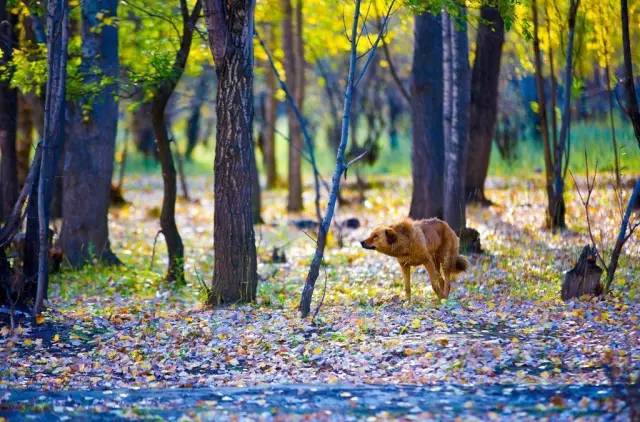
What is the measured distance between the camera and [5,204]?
16062mm

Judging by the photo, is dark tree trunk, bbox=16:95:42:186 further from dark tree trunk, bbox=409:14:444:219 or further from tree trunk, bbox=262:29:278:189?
dark tree trunk, bbox=409:14:444:219

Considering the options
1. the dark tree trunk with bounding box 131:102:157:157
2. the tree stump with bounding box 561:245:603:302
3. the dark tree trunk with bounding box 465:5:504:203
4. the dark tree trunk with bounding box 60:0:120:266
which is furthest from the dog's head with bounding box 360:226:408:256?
the dark tree trunk with bounding box 131:102:157:157

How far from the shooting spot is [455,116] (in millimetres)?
17375

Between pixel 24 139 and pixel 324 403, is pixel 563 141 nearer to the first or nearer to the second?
pixel 324 403

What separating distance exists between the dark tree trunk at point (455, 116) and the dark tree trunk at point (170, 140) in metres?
4.38

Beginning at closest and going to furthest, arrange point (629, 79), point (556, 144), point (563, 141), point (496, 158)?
point (629, 79), point (563, 141), point (556, 144), point (496, 158)

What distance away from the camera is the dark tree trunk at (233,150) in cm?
1250

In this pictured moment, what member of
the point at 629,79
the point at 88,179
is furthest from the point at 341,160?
the point at 88,179

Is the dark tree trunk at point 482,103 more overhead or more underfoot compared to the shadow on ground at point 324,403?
more overhead

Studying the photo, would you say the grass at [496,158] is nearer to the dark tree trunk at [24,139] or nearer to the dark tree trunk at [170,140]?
the dark tree trunk at [170,140]

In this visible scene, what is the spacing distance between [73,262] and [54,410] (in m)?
9.58

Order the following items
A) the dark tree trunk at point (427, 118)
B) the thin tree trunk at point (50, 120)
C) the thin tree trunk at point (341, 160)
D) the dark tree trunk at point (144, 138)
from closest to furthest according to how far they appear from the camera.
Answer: the thin tree trunk at point (341, 160) < the thin tree trunk at point (50, 120) < the dark tree trunk at point (427, 118) < the dark tree trunk at point (144, 138)

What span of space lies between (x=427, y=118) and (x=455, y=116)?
10.3 feet

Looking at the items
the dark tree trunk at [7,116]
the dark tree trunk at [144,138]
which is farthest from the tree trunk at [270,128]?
the dark tree trunk at [7,116]
